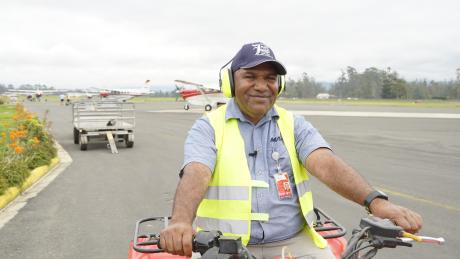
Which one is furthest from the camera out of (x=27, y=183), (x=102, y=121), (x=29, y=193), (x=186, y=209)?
(x=102, y=121)

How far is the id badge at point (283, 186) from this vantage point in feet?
9.37

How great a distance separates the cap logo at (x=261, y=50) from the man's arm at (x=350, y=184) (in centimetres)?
69

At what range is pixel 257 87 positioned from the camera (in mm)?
2992

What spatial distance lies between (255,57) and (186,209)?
1057 mm

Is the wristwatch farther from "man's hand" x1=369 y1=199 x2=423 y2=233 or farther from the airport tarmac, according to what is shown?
the airport tarmac

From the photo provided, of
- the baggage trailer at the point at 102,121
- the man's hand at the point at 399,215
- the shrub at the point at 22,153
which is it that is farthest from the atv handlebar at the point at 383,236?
the baggage trailer at the point at 102,121

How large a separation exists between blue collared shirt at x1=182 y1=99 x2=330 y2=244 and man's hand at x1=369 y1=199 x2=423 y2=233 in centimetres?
60

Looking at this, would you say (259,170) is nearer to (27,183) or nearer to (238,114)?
(238,114)

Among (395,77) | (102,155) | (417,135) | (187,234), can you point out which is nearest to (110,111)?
(102,155)

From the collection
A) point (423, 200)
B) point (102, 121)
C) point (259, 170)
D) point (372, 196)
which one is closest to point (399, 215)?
point (372, 196)

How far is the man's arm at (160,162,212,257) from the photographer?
2.12 m

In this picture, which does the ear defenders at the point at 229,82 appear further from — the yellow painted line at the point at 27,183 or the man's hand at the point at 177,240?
the yellow painted line at the point at 27,183

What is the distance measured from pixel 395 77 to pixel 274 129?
138m

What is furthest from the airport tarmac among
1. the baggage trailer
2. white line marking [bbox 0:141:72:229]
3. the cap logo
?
the cap logo
